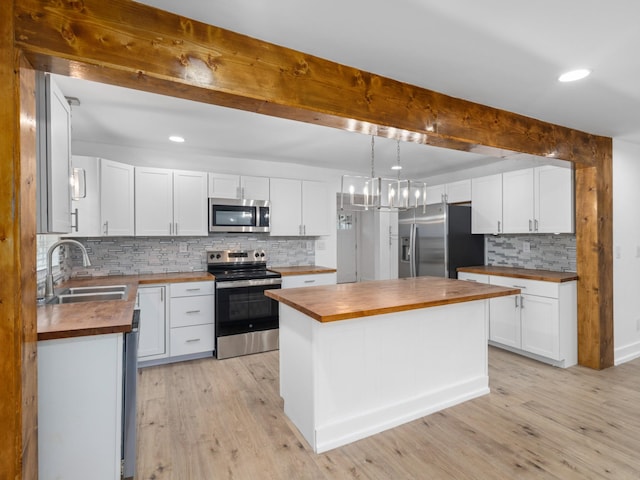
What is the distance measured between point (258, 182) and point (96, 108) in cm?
190

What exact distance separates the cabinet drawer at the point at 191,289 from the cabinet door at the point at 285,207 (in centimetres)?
107

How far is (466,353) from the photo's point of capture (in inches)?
113

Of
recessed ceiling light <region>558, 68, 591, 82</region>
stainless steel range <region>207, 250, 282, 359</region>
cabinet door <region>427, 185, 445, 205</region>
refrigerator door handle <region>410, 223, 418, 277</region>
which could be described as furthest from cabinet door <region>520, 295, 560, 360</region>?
stainless steel range <region>207, 250, 282, 359</region>

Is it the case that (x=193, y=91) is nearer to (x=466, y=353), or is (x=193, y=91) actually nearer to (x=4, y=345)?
(x=4, y=345)

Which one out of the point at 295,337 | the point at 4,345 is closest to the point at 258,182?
the point at 295,337

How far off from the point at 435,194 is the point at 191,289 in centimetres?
363

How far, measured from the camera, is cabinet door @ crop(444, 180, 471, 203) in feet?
15.3

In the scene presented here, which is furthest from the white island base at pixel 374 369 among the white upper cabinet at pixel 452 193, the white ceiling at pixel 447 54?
the white upper cabinet at pixel 452 193

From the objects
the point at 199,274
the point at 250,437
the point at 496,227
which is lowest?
the point at 250,437

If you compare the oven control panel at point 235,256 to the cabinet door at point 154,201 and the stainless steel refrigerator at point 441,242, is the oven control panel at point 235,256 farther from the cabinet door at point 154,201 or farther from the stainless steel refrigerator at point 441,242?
the stainless steel refrigerator at point 441,242

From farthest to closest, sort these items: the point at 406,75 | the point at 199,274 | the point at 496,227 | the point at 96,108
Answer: the point at 496,227, the point at 199,274, the point at 96,108, the point at 406,75

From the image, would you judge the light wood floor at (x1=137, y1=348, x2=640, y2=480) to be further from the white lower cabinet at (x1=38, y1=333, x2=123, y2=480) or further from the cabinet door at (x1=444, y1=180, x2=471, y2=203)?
the cabinet door at (x1=444, y1=180, x2=471, y2=203)

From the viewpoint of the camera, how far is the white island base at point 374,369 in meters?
2.25

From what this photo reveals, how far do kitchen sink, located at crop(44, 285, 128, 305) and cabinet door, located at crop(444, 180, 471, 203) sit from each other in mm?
4128
